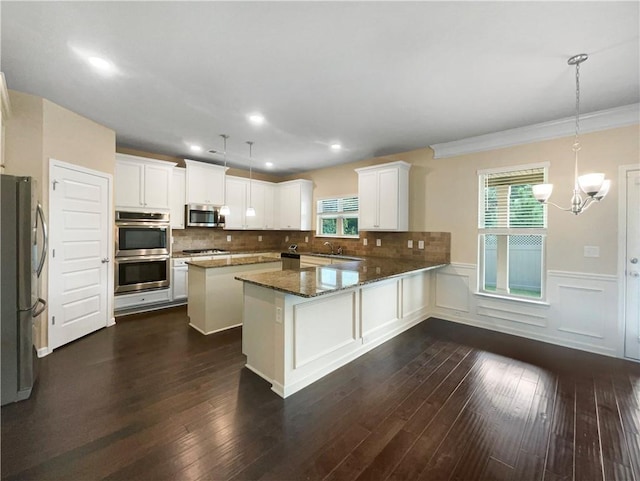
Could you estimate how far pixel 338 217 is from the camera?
231 inches

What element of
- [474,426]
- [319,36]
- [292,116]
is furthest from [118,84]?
[474,426]

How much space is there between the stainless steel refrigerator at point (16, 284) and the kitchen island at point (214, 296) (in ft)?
5.18

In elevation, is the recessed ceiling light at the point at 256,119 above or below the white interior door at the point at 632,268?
above

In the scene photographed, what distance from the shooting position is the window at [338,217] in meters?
5.62

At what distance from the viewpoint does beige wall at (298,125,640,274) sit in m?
3.09

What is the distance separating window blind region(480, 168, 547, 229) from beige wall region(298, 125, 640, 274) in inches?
A: 4.8

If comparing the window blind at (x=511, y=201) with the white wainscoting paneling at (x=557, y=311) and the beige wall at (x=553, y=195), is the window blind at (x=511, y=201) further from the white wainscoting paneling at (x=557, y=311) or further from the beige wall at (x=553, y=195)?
the white wainscoting paneling at (x=557, y=311)

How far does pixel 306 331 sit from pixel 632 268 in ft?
11.7

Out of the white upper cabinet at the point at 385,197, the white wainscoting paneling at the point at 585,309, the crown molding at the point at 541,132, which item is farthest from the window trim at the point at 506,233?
the white upper cabinet at the point at 385,197

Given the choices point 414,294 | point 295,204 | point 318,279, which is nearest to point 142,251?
point 295,204

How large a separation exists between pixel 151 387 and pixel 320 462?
162cm

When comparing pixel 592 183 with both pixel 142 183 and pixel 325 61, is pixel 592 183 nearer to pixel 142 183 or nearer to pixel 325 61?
pixel 325 61

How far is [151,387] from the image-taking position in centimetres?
238

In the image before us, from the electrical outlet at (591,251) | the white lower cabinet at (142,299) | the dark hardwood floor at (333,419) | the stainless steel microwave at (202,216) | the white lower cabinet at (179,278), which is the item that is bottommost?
the dark hardwood floor at (333,419)
